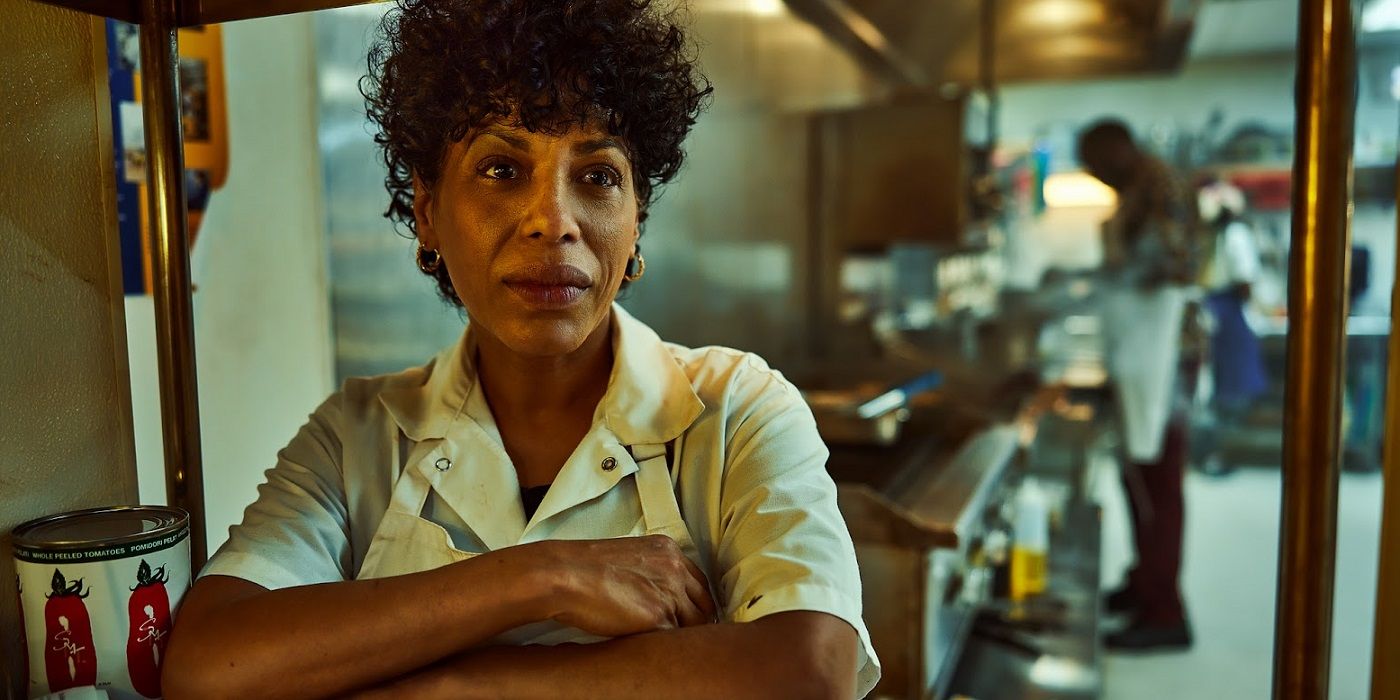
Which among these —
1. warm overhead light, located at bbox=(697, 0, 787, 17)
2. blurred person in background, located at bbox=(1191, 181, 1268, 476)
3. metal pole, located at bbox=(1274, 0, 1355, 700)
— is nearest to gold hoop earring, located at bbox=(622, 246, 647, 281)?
metal pole, located at bbox=(1274, 0, 1355, 700)

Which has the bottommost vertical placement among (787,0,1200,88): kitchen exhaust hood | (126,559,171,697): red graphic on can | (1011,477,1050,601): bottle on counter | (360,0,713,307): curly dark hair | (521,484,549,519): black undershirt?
(1011,477,1050,601): bottle on counter

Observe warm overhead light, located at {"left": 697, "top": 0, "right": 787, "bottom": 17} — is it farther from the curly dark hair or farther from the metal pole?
the metal pole

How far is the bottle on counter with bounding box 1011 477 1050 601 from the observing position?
2764mm

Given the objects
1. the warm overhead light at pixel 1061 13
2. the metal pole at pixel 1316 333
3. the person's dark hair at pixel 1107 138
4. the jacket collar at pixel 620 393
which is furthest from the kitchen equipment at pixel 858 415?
the warm overhead light at pixel 1061 13

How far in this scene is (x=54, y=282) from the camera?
114cm

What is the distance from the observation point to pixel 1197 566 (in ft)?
16.5

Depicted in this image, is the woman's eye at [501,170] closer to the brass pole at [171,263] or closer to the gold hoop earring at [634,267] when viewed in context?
the gold hoop earring at [634,267]

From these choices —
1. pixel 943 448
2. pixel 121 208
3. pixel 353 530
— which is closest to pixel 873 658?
pixel 353 530

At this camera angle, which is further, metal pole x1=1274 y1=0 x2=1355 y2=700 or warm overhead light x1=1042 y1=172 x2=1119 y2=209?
warm overhead light x1=1042 y1=172 x2=1119 y2=209

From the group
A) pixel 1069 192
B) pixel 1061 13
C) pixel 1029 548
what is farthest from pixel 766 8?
pixel 1069 192

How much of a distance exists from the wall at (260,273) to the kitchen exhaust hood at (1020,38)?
212 cm

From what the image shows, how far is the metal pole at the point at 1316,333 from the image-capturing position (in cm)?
80

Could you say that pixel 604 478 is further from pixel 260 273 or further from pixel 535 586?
pixel 260 273

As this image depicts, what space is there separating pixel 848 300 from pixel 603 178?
348cm
